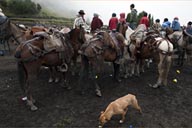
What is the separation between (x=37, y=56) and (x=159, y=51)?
4.59m

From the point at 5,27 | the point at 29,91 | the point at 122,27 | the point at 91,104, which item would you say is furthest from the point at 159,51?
the point at 5,27

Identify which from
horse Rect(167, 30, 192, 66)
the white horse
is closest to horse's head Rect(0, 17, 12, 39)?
the white horse

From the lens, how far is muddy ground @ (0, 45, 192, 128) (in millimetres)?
7379

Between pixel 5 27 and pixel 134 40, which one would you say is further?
pixel 5 27

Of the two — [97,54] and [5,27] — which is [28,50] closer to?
[97,54]

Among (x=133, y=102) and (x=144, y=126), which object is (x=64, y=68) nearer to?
(x=133, y=102)

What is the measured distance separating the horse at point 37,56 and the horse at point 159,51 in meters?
3.19

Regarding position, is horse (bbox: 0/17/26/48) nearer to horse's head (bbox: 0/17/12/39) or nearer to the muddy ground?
horse's head (bbox: 0/17/12/39)

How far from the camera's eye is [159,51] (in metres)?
9.98

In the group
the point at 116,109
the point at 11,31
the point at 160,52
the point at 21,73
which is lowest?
the point at 116,109

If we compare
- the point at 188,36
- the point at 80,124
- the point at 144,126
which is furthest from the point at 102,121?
the point at 188,36

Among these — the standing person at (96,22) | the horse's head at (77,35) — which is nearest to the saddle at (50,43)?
the horse's head at (77,35)

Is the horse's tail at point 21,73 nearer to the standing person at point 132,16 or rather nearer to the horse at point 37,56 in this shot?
the horse at point 37,56

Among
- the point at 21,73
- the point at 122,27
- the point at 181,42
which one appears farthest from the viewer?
the point at 181,42
